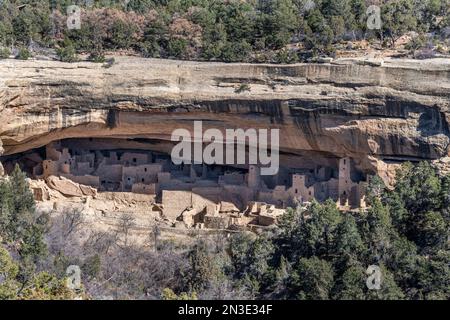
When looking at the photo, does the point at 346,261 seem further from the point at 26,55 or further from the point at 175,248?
the point at 26,55

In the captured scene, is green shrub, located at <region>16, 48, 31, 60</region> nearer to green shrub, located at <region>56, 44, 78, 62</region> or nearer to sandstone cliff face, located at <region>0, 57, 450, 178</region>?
sandstone cliff face, located at <region>0, 57, 450, 178</region>

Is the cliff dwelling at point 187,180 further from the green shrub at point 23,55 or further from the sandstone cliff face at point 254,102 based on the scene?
the green shrub at point 23,55

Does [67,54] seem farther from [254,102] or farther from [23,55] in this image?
[254,102]

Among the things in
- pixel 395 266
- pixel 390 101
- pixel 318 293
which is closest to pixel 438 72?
pixel 390 101

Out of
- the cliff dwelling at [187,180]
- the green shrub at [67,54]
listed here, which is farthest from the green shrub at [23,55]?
the cliff dwelling at [187,180]

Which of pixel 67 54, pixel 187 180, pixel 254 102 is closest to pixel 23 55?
pixel 67 54
